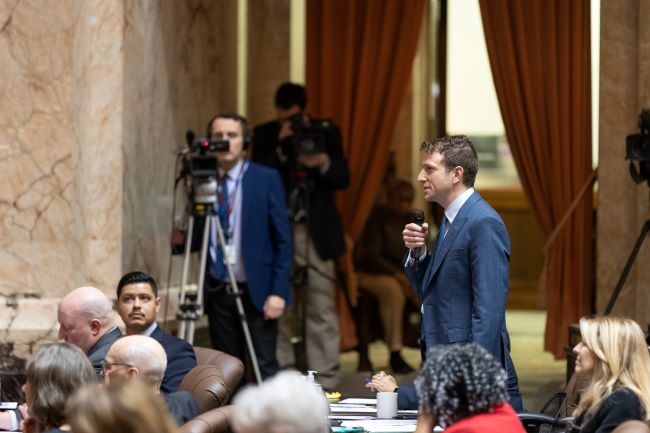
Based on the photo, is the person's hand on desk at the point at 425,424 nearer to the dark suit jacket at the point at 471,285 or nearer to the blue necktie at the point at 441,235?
the dark suit jacket at the point at 471,285

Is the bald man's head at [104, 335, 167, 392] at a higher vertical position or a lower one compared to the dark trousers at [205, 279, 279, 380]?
higher

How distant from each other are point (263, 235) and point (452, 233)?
8.67 feet

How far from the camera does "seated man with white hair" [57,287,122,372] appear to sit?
5.26 m

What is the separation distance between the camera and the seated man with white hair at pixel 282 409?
296cm

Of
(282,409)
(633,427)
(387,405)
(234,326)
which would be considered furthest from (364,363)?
(282,409)

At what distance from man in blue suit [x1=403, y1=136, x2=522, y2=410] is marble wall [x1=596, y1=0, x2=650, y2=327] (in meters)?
3.12

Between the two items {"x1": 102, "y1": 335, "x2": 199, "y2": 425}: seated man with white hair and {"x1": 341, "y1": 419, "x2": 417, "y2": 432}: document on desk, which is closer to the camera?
{"x1": 102, "y1": 335, "x2": 199, "y2": 425}: seated man with white hair

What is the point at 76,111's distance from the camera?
7316 millimetres

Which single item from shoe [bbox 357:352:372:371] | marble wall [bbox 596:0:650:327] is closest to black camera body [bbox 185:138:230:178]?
marble wall [bbox 596:0:650:327]

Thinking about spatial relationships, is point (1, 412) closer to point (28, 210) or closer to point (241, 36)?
point (28, 210)

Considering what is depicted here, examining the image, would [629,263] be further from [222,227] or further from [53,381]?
[53,381]

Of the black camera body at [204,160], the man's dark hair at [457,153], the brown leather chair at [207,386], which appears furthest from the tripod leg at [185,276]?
the man's dark hair at [457,153]

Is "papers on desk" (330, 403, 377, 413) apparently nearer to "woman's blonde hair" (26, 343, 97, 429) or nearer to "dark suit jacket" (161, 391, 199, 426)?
"dark suit jacket" (161, 391, 199, 426)

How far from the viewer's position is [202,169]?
7191 millimetres
